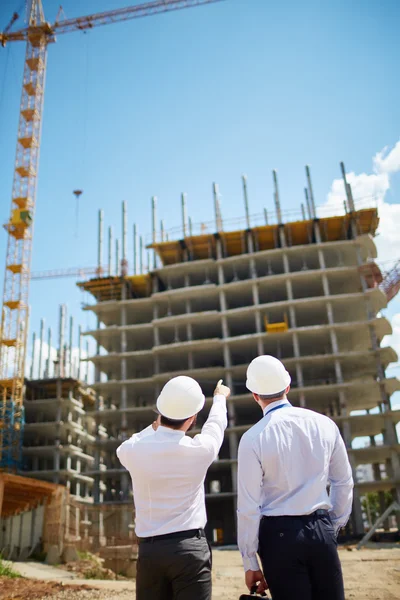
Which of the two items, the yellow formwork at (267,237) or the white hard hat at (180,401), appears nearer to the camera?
the white hard hat at (180,401)

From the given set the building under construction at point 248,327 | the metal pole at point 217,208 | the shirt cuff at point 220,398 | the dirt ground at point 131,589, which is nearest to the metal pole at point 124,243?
the building under construction at point 248,327

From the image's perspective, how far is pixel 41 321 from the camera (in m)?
62.7

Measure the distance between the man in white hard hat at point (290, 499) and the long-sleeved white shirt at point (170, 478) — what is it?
265 mm

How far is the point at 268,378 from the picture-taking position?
379 cm

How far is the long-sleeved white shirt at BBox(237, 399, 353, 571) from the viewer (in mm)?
3332

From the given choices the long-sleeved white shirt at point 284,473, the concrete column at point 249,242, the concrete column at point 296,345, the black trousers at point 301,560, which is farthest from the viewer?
the concrete column at point 249,242

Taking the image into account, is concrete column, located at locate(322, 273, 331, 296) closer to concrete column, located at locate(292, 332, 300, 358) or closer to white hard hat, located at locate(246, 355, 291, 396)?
concrete column, located at locate(292, 332, 300, 358)

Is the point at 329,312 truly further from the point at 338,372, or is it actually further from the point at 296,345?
the point at 338,372

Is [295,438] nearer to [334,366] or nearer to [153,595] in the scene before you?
[153,595]

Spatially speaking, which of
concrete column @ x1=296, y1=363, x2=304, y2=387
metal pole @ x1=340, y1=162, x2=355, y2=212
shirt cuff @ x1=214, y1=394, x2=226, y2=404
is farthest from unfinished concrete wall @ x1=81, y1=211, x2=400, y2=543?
shirt cuff @ x1=214, y1=394, x2=226, y2=404

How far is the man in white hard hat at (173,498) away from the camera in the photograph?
3.21m

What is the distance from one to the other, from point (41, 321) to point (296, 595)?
62.5 meters

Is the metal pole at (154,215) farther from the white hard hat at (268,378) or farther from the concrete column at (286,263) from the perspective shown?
the white hard hat at (268,378)

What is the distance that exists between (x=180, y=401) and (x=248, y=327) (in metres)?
47.4
